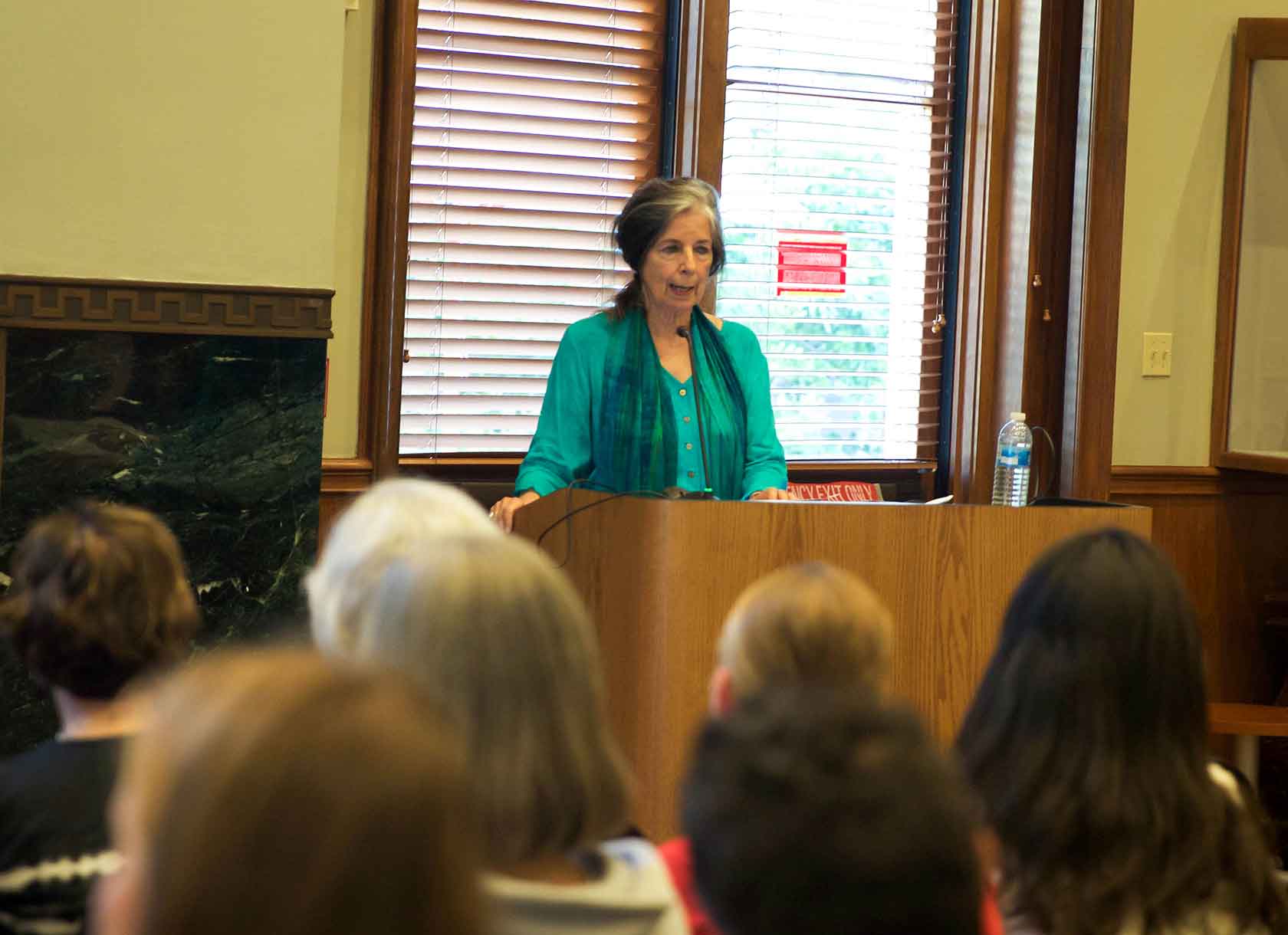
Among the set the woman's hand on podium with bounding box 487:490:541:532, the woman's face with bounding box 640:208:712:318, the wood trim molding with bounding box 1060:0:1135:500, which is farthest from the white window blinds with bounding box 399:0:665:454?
the wood trim molding with bounding box 1060:0:1135:500

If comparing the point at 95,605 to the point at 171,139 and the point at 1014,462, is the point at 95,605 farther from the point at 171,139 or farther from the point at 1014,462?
the point at 1014,462

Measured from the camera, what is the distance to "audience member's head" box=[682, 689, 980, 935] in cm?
79

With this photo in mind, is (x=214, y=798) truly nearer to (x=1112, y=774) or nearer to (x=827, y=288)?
(x=1112, y=774)

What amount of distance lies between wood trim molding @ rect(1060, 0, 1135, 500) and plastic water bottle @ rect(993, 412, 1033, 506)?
189mm

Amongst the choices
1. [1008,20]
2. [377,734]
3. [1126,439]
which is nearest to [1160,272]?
[1126,439]

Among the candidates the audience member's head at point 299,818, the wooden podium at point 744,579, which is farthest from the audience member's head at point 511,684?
the wooden podium at point 744,579

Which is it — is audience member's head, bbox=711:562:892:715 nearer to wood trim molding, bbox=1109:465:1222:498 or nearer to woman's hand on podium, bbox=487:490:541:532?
woman's hand on podium, bbox=487:490:541:532

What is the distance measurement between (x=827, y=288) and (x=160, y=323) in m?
2.05

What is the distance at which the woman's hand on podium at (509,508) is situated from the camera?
297 cm

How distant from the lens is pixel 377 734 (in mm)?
677

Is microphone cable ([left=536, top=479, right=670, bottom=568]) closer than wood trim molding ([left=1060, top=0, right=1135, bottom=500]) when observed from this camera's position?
Yes

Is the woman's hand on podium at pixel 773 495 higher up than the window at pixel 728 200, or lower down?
lower down

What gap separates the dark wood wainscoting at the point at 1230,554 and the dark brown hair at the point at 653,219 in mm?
1742

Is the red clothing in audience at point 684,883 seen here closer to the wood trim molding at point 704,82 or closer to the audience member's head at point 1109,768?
the audience member's head at point 1109,768
